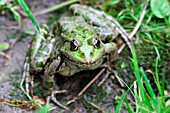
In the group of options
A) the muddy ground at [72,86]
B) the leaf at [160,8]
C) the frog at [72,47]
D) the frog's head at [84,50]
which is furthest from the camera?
the leaf at [160,8]

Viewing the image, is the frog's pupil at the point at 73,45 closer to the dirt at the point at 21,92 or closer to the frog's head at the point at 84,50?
the frog's head at the point at 84,50

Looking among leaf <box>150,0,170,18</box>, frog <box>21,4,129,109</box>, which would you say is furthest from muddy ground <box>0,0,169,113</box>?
leaf <box>150,0,170,18</box>

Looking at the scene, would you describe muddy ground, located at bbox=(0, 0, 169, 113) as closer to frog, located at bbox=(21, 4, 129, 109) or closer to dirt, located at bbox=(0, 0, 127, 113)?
dirt, located at bbox=(0, 0, 127, 113)

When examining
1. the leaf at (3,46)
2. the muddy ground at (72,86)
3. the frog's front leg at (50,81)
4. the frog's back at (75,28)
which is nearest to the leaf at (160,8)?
the muddy ground at (72,86)

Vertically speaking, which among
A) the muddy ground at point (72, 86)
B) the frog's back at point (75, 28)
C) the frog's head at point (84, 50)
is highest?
the frog's back at point (75, 28)

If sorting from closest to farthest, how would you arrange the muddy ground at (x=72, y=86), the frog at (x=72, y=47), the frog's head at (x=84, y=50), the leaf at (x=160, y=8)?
the frog's head at (x=84, y=50), the frog at (x=72, y=47), the muddy ground at (x=72, y=86), the leaf at (x=160, y=8)

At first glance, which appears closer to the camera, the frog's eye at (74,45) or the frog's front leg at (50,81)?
the frog's eye at (74,45)

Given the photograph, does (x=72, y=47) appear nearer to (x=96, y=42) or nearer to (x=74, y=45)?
(x=74, y=45)

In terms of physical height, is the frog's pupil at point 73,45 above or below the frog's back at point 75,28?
below

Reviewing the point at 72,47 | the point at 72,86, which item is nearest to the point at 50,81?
the point at 72,86
